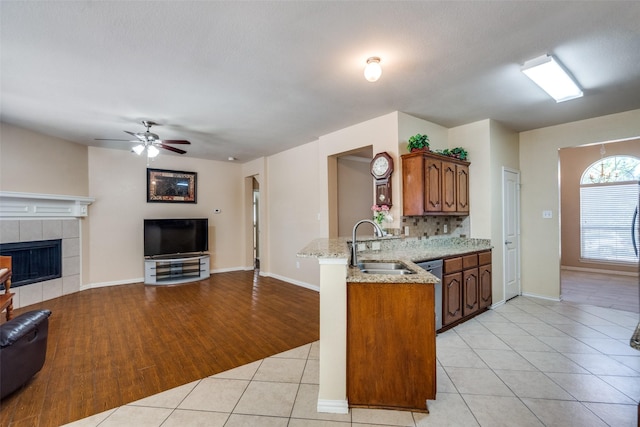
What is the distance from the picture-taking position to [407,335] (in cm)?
186

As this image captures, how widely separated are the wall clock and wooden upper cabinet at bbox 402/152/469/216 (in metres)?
0.18

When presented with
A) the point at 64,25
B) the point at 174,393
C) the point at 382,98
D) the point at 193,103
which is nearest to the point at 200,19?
the point at 64,25

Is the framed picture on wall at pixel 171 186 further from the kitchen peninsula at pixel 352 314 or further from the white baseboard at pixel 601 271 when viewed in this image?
the white baseboard at pixel 601 271

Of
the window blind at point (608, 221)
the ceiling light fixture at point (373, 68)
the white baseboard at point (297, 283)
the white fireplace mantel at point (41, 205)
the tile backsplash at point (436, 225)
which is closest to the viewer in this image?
the ceiling light fixture at point (373, 68)

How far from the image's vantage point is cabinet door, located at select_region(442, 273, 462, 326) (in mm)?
3105

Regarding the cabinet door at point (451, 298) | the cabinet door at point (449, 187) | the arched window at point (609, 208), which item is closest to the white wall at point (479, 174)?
the cabinet door at point (449, 187)

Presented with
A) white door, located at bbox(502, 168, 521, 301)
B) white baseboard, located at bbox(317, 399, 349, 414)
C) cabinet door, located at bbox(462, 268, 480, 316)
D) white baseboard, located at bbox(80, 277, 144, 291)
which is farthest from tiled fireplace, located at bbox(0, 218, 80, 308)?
white door, located at bbox(502, 168, 521, 301)

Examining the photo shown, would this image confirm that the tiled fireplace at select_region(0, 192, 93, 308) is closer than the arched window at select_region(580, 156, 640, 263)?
Yes

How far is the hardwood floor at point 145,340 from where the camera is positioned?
2.05 metres

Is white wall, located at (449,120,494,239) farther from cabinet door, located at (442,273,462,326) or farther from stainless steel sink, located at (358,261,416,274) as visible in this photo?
stainless steel sink, located at (358,261,416,274)

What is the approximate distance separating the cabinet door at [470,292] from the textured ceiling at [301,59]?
2.03 meters

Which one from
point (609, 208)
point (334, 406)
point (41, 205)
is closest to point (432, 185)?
point (334, 406)

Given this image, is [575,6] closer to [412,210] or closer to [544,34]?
[544,34]

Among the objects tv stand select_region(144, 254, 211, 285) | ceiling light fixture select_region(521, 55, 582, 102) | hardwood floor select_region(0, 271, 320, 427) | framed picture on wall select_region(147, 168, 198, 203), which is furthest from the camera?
framed picture on wall select_region(147, 168, 198, 203)
